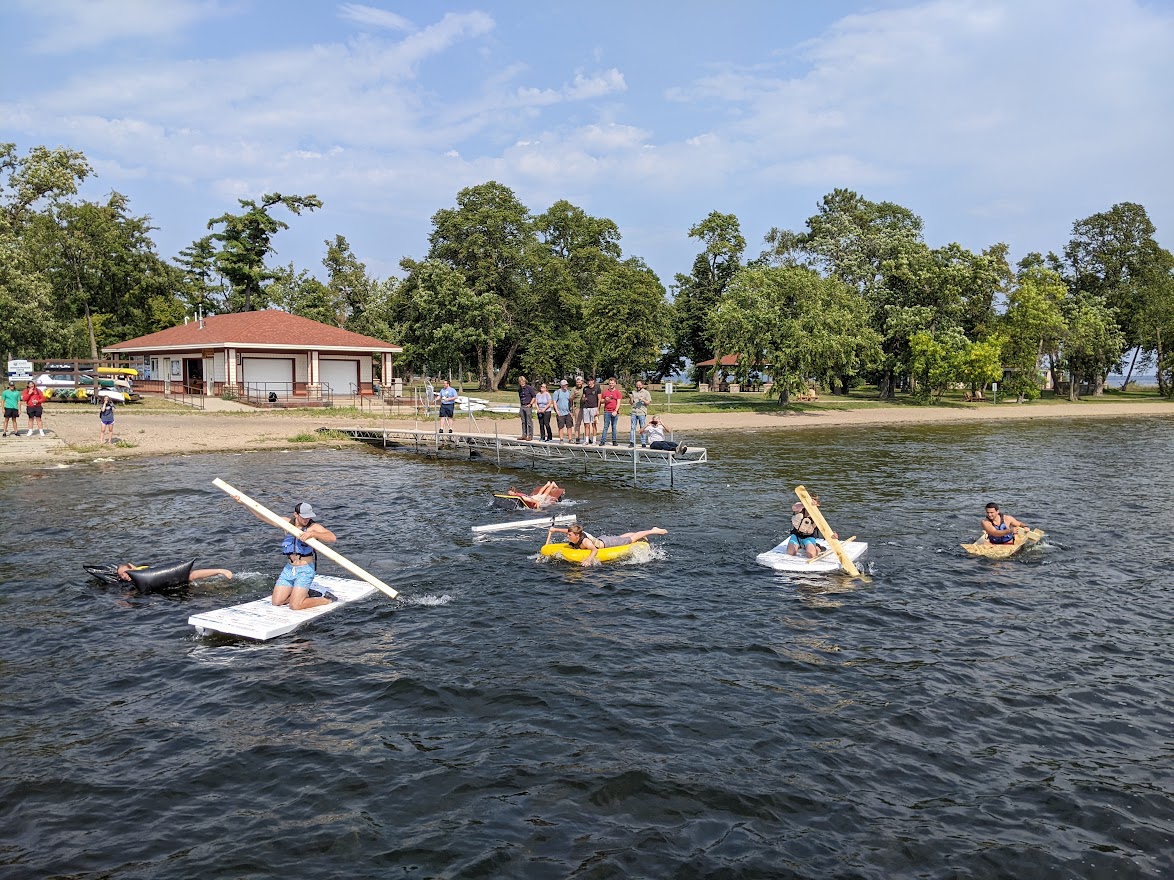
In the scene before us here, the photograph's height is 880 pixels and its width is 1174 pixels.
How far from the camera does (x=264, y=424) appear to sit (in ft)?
133

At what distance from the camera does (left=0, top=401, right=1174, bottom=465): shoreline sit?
31172mm

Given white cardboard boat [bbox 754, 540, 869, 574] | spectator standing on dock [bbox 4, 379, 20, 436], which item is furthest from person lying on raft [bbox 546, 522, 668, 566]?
spectator standing on dock [bbox 4, 379, 20, 436]

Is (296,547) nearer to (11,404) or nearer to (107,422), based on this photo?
(107,422)

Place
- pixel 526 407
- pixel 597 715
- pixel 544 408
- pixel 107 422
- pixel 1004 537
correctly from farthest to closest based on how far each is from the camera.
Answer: pixel 107 422
pixel 526 407
pixel 544 408
pixel 1004 537
pixel 597 715

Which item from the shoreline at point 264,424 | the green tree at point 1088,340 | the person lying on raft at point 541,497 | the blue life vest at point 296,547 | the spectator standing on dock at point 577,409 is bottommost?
the person lying on raft at point 541,497

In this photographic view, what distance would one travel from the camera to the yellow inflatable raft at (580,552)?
A: 17.1 m

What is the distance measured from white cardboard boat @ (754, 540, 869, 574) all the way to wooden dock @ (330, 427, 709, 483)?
28.5 ft

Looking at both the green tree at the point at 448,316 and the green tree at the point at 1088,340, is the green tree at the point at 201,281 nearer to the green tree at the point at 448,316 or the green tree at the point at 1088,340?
the green tree at the point at 448,316

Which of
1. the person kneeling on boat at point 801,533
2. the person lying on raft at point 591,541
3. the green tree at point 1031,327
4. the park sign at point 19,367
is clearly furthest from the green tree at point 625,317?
the person kneeling on boat at point 801,533

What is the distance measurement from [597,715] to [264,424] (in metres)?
34.7

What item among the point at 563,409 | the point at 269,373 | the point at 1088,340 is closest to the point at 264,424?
the point at 269,373

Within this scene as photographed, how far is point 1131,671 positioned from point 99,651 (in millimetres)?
14693

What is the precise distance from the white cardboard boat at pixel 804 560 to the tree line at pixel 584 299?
125 ft

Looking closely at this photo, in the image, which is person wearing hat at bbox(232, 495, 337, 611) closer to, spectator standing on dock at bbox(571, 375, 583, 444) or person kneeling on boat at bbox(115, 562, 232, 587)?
person kneeling on boat at bbox(115, 562, 232, 587)
